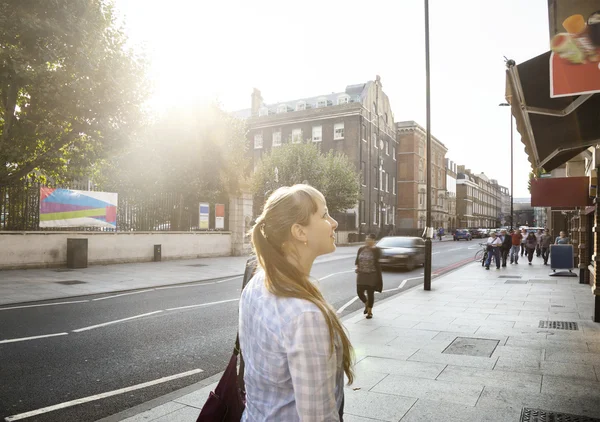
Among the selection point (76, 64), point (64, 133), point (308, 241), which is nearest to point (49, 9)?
point (76, 64)

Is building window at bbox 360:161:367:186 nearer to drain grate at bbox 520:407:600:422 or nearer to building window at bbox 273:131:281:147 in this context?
building window at bbox 273:131:281:147

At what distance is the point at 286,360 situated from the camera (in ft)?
4.88

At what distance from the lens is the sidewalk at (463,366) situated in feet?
13.8

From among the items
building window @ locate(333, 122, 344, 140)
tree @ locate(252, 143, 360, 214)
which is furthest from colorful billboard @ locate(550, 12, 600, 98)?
building window @ locate(333, 122, 344, 140)

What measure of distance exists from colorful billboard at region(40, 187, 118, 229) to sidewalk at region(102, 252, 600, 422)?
42.3 ft

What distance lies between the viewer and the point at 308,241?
5.40ft

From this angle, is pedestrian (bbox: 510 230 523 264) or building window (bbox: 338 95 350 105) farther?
building window (bbox: 338 95 350 105)

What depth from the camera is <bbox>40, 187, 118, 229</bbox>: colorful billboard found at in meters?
16.5

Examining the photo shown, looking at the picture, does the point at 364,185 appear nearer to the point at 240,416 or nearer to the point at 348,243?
the point at 348,243

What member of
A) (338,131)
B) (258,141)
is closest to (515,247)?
(338,131)

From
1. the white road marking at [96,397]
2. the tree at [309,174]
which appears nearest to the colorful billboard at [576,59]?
the white road marking at [96,397]

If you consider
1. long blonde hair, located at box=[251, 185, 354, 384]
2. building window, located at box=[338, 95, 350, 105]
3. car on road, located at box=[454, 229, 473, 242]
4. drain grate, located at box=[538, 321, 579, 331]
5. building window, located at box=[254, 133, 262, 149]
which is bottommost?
drain grate, located at box=[538, 321, 579, 331]

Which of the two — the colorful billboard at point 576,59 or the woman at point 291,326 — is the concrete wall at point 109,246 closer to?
the woman at point 291,326

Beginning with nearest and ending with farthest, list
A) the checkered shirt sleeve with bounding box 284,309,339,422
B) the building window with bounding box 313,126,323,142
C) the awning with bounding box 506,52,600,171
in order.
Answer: the checkered shirt sleeve with bounding box 284,309,339,422
the awning with bounding box 506,52,600,171
the building window with bounding box 313,126,323,142
